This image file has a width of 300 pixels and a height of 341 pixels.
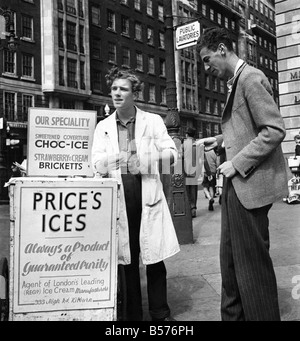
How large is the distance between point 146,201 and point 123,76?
0.89 metres

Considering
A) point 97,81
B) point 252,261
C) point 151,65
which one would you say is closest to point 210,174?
point 97,81

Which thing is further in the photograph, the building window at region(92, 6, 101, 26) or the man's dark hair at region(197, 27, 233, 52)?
the building window at region(92, 6, 101, 26)

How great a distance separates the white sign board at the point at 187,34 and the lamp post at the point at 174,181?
1.06 feet

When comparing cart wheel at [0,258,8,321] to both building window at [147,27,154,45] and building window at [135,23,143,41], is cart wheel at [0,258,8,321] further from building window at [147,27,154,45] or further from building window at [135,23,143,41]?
building window at [147,27,154,45]

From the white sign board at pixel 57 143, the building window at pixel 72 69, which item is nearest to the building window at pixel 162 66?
the building window at pixel 72 69

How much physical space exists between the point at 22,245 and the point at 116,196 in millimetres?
635

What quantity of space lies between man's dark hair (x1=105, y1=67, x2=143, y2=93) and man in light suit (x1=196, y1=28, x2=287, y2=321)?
0.69 m

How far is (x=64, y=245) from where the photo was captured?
98.3 inches

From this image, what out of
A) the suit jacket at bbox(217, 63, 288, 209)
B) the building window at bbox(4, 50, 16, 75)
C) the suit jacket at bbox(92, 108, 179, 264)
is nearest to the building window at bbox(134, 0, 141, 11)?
the suit jacket at bbox(92, 108, 179, 264)

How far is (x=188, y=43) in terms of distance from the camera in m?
5.55

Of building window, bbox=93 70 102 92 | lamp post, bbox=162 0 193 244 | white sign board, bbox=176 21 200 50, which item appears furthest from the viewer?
building window, bbox=93 70 102 92

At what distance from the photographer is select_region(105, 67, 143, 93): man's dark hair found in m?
2.85

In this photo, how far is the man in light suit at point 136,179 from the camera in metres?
2.79
